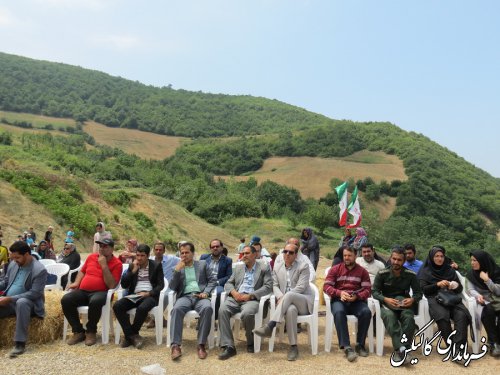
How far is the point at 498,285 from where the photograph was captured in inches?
215

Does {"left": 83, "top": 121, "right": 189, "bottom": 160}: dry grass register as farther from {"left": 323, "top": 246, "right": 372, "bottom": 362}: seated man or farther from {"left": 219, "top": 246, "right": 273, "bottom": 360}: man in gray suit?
{"left": 323, "top": 246, "right": 372, "bottom": 362}: seated man

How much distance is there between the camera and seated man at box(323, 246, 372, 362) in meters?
5.34

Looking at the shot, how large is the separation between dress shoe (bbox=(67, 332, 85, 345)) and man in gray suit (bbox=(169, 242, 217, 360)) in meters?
1.10

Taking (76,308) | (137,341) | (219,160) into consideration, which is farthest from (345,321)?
(219,160)

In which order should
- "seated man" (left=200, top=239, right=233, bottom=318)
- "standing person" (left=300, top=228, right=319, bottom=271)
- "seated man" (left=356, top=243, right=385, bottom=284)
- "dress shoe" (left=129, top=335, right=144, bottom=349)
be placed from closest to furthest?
"dress shoe" (left=129, top=335, right=144, bottom=349) < "seated man" (left=200, top=239, right=233, bottom=318) < "seated man" (left=356, top=243, right=385, bottom=284) < "standing person" (left=300, top=228, right=319, bottom=271)

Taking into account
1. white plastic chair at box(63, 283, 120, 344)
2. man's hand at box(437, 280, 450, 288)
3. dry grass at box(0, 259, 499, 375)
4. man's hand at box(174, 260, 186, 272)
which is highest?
man's hand at box(174, 260, 186, 272)

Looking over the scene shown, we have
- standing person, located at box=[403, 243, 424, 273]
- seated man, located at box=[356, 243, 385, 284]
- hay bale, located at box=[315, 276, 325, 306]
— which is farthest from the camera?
hay bale, located at box=[315, 276, 325, 306]

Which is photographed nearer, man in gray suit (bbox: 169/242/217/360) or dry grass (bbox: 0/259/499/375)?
dry grass (bbox: 0/259/499/375)

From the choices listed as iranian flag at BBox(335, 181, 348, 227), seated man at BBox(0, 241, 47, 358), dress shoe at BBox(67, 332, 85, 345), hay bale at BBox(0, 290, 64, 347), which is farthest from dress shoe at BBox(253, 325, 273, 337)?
iranian flag at BBox(335, 181, 348, 227)

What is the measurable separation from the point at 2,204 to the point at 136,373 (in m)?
18.1

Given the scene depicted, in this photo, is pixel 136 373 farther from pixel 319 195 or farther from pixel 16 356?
pixel 319 195

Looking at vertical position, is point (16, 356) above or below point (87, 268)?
below

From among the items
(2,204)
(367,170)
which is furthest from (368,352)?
(367,170)

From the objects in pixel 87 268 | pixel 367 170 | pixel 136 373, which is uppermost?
pixel 367 170
